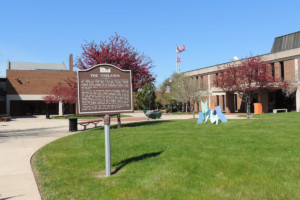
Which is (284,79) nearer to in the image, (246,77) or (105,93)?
(246,77)

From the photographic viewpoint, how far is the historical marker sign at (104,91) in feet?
18.9

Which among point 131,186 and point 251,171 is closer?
point 131,186

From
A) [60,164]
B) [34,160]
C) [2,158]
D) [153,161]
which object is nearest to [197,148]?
[153,161]

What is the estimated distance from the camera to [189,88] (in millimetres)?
37969

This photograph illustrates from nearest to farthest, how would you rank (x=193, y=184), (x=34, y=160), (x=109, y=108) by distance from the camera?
1. (x=193, y=184)
2. (x=109, y=108)
3. (x=34, y=160)

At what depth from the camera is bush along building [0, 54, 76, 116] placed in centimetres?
4538

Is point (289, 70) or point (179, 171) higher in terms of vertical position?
point (289, 70)

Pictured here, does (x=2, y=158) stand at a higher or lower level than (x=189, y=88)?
lower

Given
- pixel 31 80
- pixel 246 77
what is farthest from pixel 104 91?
pixel 31 80

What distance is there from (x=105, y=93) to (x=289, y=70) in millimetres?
31909

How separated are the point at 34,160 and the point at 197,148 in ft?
15.1

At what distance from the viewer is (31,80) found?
4681 centimetres

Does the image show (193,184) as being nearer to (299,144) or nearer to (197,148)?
(197,148)

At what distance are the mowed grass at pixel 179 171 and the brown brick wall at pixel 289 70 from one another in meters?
26.9
